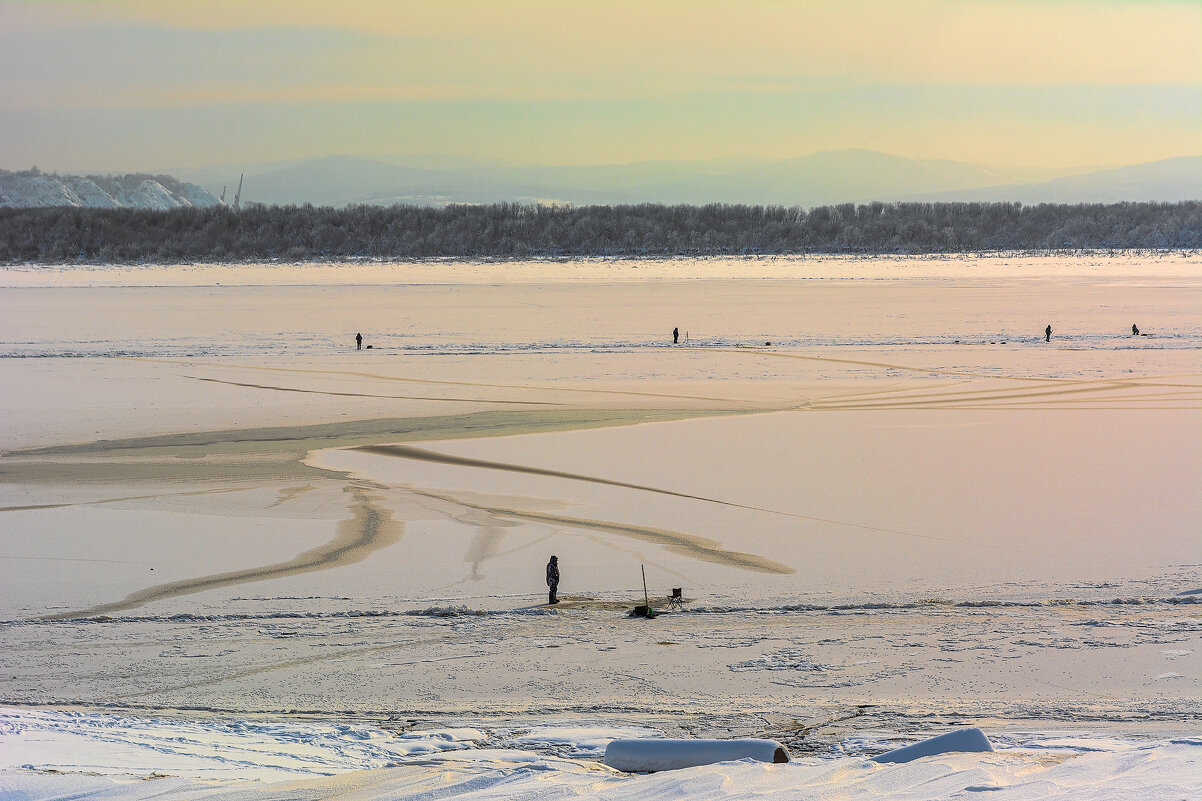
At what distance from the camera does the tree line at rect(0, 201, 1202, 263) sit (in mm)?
73750

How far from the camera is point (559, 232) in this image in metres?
83.0

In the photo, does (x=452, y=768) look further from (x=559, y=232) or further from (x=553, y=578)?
(x=559, y=232)

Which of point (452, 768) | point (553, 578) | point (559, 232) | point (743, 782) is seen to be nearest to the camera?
point (743, 782)

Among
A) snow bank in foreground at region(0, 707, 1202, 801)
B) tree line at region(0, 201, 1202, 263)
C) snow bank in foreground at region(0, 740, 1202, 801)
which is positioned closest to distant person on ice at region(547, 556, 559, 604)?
snow bank in foreground at region(0, 707, 1202, 801)

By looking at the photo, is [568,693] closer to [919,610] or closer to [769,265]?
[919,610]

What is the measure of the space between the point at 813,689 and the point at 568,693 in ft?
4.62

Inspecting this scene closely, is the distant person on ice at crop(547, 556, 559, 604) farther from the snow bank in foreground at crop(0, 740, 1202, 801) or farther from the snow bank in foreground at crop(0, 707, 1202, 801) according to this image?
the snow bank in foreground at crop(0, 740, 1202, 801)

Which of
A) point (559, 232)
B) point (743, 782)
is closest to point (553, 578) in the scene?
point (743, 782)

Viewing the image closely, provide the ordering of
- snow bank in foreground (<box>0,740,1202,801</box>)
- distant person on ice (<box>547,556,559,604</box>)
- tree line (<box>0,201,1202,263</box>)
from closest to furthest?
snow bank in foreground (<box>0,740,1202,801</box>)
distant person on ice (<box>547,556,559,604</box>)
tree line (<box>0,201,1202,263</box>)

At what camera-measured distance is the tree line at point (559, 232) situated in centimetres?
7375

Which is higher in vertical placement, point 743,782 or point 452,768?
point 743,782

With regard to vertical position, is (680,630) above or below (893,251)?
below

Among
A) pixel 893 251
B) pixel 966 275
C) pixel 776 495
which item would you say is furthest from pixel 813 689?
pixel 893 251

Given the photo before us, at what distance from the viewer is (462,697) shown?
6.34 metres
